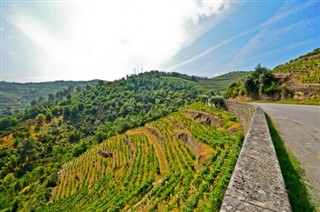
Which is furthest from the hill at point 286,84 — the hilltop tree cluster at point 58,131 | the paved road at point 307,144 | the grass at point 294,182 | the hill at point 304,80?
Result: the hilltop tree cluster at point 58,131

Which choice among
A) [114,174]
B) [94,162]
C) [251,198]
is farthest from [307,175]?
[94,162]

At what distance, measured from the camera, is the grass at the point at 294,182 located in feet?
17.4

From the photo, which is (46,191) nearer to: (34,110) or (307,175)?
(307,175)

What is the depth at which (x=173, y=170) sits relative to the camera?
24.0 metres

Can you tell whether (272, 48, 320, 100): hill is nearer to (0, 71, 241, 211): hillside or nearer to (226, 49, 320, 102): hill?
(226, 49, 320, 102): hill

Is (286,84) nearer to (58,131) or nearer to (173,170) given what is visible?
(173,170)

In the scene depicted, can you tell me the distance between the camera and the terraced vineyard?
40.9ft

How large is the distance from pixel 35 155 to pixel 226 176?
365 ft

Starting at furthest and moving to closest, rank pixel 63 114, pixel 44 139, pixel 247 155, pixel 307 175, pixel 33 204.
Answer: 1. pixel 63 114
2. pixel 44 139
3. pixel 33 204
4. pixel 307 175
5. pixel 247 155

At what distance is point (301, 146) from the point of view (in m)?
9.84

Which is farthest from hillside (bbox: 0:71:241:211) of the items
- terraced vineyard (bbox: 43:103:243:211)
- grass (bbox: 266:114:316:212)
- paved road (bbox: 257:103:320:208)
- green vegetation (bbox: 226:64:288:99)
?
green vegetation (bbox: 226:64:288:99)

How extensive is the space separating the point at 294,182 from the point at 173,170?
1823cm

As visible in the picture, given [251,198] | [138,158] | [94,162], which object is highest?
[251,198]

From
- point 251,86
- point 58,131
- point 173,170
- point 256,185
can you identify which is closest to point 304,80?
point 251,86
